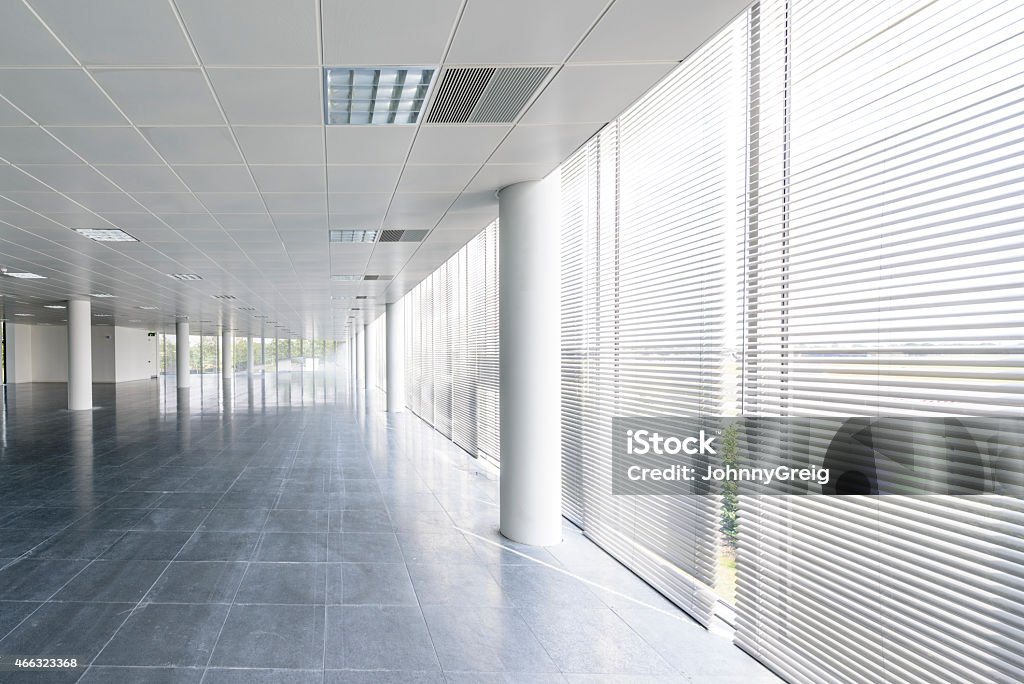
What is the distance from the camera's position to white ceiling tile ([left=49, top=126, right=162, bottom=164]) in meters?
4.01

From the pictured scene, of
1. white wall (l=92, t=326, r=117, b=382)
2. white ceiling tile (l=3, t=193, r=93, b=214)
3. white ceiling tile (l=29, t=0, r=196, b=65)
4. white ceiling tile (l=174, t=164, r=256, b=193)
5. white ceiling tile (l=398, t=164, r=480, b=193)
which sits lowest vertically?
white wall (l=92, t=326, r=117, b=382)

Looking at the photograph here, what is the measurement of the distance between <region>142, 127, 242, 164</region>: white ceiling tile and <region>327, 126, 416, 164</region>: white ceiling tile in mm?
777

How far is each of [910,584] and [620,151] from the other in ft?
12.1

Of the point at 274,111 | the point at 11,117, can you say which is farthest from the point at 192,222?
the point at 274,111

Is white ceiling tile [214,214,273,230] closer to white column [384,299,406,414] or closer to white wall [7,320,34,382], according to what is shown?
white column [384,299,406,414]

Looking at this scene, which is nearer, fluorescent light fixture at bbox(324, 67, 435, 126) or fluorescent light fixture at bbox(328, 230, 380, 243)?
fluorescent light fixture at bbox(324, 67, 435, 126)

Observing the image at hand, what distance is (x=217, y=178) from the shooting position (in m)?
5.09

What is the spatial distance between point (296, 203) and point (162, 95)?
2562mm

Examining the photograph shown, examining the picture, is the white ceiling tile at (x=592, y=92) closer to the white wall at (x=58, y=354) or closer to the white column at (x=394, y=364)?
the white column at (x=394, y=364)

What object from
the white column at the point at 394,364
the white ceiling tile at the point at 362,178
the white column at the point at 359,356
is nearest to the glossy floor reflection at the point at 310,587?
the white ceiling tile at the point at 362,178

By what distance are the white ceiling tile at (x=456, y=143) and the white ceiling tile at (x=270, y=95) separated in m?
0.83

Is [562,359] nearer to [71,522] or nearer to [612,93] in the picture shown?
[612,93]

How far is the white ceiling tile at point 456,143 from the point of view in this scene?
4.14 m

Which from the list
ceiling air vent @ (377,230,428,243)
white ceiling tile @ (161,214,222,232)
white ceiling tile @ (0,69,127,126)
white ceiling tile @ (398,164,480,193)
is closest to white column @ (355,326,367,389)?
ceiling air vent @ (377,230,428,243)
